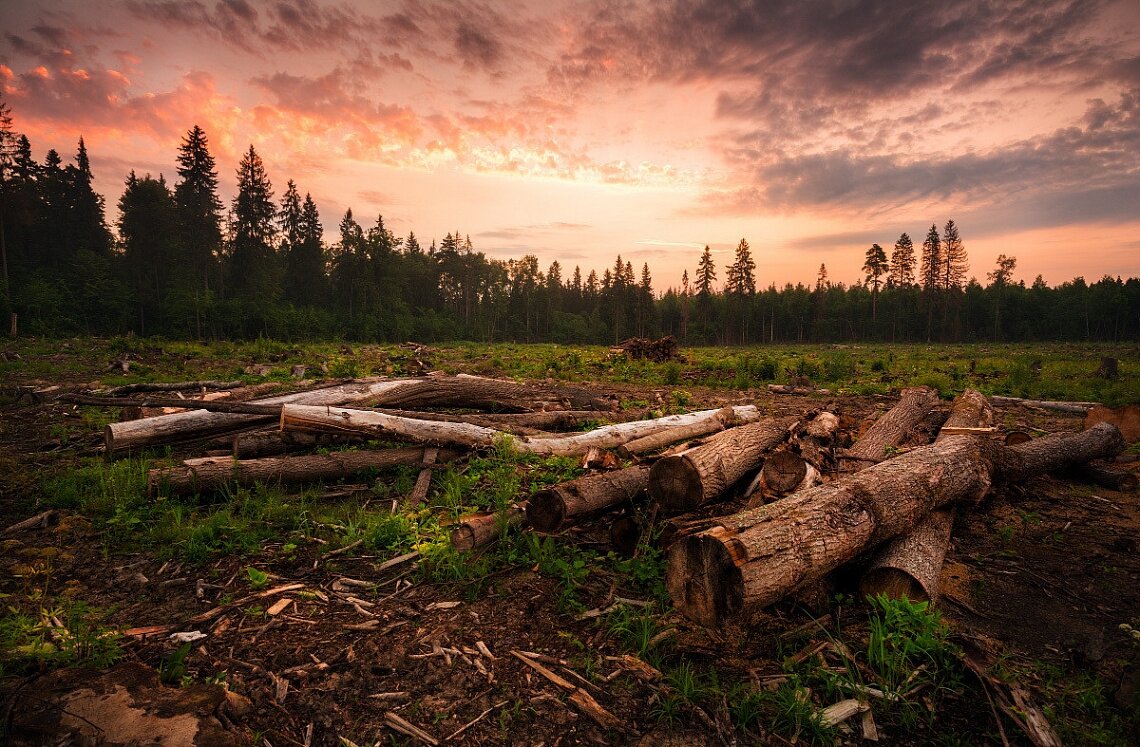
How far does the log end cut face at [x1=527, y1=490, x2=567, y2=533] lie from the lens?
4.12 metres

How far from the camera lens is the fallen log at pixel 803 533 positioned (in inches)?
114

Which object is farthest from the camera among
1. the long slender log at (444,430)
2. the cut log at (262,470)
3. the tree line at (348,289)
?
the tree line at (348,289)

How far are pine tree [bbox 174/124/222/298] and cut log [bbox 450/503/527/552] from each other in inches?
2159

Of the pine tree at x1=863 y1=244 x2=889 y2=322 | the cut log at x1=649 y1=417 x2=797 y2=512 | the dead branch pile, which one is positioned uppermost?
the pine tree at x1=863 y1=244 x2=889 y2=322

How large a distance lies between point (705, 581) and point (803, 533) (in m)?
0.81

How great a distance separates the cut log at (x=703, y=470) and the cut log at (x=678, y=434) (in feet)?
4.69

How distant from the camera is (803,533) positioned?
3199 millimetres

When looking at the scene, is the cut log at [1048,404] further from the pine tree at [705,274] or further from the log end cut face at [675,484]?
the pine tree at [705,274]

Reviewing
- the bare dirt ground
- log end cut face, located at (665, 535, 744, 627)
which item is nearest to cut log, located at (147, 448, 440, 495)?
the bare dirt ground

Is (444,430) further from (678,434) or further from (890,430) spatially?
(890,430)

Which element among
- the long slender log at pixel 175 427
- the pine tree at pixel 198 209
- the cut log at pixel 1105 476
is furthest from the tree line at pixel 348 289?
the cut log at pixel 1105 476

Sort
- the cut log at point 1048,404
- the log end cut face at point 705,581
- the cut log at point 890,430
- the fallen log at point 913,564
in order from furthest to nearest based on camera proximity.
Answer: the cut log at point 1048,404, the cut log at point 890,430, the fallen log at point 913,564, the log end cut face at point 705,581

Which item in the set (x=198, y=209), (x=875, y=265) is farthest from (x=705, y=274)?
(x=198, y=209)

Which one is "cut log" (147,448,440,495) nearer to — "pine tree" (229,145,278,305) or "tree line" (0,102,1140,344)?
"tree line" (0,102,1140,344)
